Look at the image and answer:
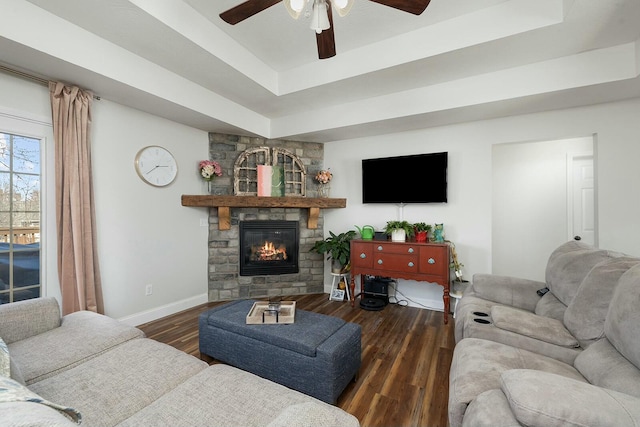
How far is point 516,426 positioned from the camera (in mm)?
892

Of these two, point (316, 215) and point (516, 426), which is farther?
point (316, 215)

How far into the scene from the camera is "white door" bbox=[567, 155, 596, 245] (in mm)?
3531

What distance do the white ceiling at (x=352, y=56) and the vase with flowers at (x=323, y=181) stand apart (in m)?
0.84

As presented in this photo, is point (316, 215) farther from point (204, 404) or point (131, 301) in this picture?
point (204, 404)

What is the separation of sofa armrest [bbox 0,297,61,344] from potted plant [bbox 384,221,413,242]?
304 centimetres

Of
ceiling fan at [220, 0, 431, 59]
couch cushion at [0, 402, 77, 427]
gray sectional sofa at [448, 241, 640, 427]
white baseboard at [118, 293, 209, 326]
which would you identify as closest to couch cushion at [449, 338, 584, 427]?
gray sectional sofa at [448, 241, 640, 427]

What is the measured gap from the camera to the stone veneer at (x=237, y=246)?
3637mm

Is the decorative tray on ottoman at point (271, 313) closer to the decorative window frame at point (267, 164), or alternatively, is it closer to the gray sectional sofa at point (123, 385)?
the gray sectional sofa at point (123, 385)

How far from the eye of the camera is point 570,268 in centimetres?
184

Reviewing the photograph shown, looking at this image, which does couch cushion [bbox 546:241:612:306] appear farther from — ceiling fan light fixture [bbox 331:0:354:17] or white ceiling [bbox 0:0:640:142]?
ceiling fan light fixture [bbox 331:0:354:17]

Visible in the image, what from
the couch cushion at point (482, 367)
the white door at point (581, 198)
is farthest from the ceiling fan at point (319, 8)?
the white door at point (581, 198)

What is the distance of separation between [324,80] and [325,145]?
135 centimetres

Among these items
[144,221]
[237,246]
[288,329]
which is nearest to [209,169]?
[144,221]

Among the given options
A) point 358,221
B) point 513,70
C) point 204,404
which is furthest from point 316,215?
point 204,404
